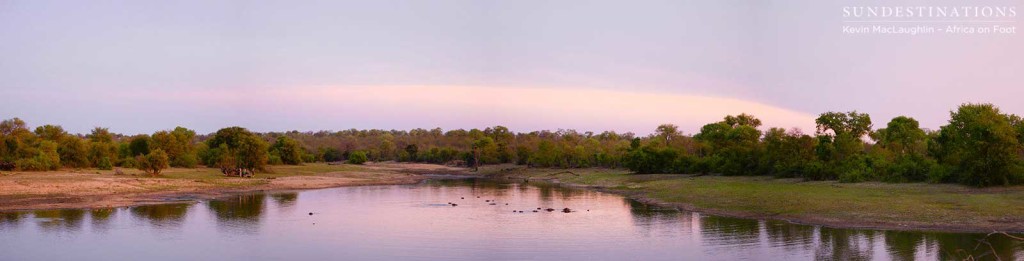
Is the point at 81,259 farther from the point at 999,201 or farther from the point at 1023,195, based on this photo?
the point at 1023,195

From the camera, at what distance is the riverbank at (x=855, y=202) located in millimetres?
37656

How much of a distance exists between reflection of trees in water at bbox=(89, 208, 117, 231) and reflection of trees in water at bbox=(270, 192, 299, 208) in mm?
13412

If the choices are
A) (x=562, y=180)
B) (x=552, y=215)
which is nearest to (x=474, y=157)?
(x=562, y=180)

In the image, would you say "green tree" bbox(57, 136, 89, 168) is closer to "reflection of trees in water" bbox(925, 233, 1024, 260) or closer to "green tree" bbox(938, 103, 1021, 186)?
"reflection of trees in water" bbox(925, 233, 1024, 260)

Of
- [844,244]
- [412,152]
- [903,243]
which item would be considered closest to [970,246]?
[903,243]

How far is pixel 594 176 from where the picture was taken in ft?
347

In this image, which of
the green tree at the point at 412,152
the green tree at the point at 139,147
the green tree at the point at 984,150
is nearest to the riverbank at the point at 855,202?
the green tree at the point at 984,150

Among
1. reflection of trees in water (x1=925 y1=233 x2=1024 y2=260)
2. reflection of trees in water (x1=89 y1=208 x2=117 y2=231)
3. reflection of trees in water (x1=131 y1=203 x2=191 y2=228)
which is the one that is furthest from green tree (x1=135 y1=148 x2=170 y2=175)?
reflection of trees in water (x1=925 y1=233 x2=1024 y2=260)

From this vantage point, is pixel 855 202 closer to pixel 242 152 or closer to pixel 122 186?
pixel 122 186

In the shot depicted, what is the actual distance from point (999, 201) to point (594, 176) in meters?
67.0

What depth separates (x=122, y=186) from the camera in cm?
6644

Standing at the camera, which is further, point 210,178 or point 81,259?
point 210,178

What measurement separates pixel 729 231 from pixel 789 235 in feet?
11.6

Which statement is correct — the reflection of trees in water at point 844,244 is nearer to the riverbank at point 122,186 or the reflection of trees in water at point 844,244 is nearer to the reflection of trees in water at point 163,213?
the reflection of trees in water at point 163,213
